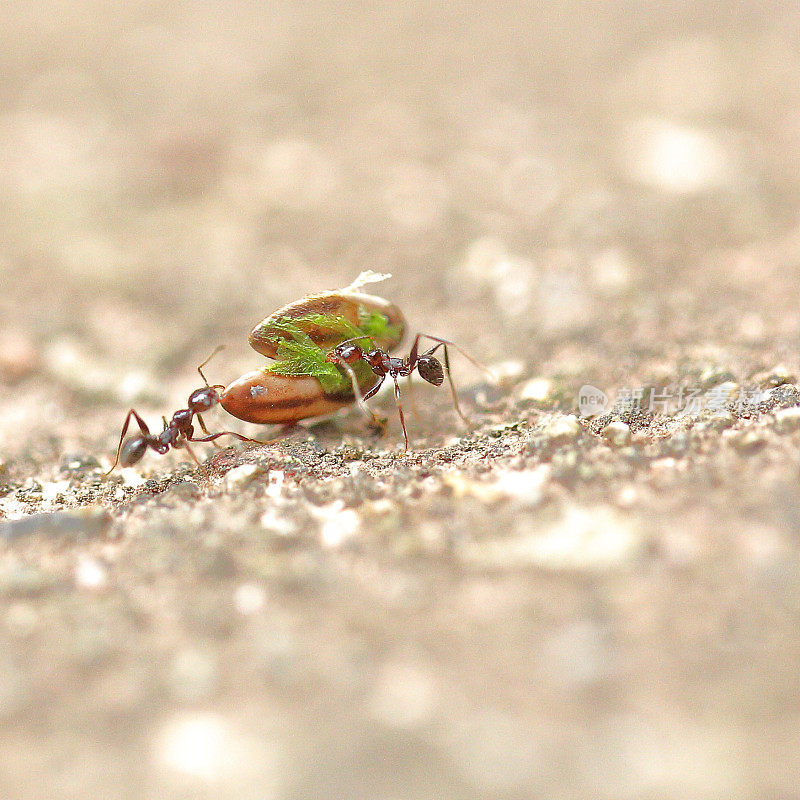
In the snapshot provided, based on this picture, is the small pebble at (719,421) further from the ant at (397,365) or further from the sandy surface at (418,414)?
the ant at (397,365)

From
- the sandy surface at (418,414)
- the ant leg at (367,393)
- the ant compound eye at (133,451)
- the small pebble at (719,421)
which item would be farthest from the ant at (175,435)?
the small pebble at (719,421)

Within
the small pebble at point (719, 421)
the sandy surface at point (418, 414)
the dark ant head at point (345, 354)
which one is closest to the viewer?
the sandy surface at point (418, 414)

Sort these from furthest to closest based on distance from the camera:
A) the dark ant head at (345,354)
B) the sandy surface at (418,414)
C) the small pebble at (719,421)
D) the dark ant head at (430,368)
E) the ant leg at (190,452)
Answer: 1. the dark ant head at (430,368)
2. the dark ant head at (345,354)
3. the ant leg at (190,452)
4. the small pebble at (719,421)
5. the sandy surface at (418,414)

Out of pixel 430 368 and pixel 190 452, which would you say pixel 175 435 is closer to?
pixel 190 452

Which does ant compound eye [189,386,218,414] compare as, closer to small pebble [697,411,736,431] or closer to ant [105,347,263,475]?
ant [105,347,263,475]

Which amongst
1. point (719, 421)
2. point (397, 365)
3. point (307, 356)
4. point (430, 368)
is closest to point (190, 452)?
point (307, 356)

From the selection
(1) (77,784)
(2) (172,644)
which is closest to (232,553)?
(2) (172,644)

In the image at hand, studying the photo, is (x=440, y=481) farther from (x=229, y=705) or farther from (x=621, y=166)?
(x=621, y=166)
